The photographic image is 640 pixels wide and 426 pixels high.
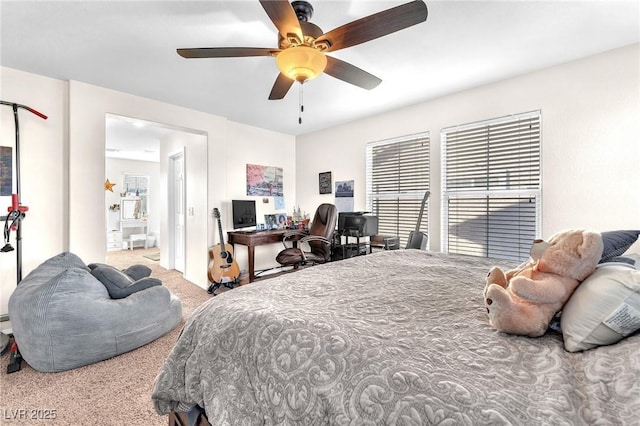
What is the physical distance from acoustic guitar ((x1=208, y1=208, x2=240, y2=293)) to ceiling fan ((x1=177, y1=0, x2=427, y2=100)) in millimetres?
2670

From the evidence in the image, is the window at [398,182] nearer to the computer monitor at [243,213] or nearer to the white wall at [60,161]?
the computer monitor at [243,213]

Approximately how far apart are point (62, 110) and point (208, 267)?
7.84ft

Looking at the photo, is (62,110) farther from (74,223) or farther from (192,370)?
(192,370)

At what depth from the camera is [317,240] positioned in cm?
396

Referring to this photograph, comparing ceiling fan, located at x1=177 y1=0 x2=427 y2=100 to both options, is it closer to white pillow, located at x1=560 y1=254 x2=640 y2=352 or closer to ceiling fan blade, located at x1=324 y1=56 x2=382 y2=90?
ceiling fan blade, located at x1=324 y1=56 x2=382 y2=90

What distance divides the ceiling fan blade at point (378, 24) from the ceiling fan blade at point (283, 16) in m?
0.17

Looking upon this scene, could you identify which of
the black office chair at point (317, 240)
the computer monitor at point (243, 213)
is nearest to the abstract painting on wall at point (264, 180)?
the computer monitor at point (243, 213)

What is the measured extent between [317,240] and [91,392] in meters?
2.71

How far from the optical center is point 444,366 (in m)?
0.73

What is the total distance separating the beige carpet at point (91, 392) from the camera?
5.22ft

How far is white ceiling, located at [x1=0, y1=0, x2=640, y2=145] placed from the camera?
1.83m

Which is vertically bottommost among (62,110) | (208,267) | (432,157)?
(208,267)

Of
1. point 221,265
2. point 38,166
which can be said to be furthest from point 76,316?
point 221,265

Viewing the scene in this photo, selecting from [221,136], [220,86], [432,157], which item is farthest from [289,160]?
[432,157]
